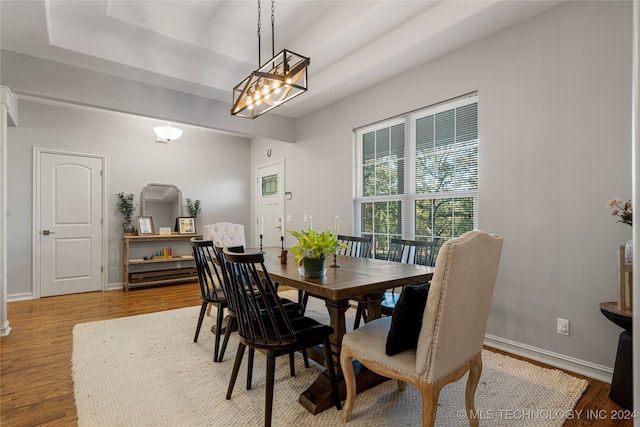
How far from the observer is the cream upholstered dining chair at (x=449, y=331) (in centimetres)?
139

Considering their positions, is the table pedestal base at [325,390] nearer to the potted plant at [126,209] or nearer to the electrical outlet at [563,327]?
the electrical outlet at [563,327]

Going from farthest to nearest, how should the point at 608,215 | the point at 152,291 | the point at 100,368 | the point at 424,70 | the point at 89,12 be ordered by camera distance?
the point at 152,291, the point at 424,70, the point at 89,12, the point at 100,368, the point at 608,215

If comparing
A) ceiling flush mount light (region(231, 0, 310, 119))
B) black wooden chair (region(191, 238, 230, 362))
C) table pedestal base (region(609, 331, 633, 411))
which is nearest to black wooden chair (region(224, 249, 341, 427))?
black wooden chair (region(191, 238, 230, 362))

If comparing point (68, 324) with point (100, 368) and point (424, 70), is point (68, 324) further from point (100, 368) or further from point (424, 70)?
point (424, 70)

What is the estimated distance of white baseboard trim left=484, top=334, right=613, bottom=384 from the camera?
88.7 inches

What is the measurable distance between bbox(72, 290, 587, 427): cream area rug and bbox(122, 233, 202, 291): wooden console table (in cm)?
245

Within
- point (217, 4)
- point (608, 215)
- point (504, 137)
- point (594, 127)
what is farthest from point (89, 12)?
point (608, 215)

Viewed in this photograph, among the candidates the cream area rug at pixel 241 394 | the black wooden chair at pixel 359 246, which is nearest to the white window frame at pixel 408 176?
the black wooden chair at pixel 359 246

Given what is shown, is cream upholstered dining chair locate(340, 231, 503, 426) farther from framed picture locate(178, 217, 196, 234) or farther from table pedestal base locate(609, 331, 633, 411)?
framed picture locate(178, 217, 196, 234)

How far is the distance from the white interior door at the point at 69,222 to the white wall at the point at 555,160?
17.2ft

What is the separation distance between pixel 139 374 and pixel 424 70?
3.76 meters

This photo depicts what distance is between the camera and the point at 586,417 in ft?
5.99

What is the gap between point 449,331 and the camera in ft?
4.71

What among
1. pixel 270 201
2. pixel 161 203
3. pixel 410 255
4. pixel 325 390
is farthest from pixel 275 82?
pixel 161 203
